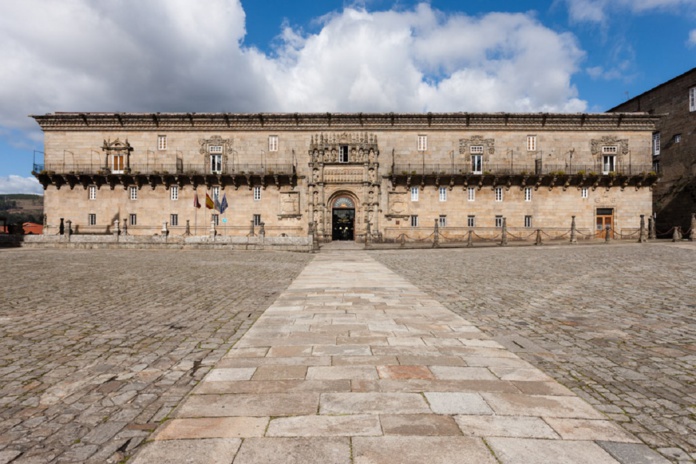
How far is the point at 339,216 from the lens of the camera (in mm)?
30922

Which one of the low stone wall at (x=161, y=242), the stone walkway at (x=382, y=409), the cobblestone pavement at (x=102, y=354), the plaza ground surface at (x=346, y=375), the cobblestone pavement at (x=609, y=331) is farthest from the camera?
the low stone wall at (x=161, y=242)

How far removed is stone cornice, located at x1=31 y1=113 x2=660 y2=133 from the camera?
98.7 feet

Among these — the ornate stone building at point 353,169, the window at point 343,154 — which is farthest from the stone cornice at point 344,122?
the window at point 343,154

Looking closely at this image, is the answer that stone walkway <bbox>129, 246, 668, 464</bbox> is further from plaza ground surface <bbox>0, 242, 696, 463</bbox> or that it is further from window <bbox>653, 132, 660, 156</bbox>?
window <bbox>653, 132, 660, 156</bbox>

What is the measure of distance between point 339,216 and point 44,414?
2825 centimetres

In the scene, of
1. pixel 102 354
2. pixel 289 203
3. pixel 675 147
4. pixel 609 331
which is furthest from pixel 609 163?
pixel 102 354

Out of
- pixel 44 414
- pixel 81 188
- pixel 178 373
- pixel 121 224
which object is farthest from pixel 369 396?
pixel 81 188

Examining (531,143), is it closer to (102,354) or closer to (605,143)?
(605,143)

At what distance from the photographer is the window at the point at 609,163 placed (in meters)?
30.4

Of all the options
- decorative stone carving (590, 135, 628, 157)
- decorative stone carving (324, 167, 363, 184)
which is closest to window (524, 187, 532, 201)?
decorative stone carving (590, 135, 628, 157)

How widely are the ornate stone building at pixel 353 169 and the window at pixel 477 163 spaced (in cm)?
11

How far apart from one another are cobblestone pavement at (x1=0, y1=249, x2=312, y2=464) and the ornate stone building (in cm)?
2152

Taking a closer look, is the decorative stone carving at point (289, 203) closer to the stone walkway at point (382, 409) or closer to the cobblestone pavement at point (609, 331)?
the cobblestone pavement at point (609, 331)

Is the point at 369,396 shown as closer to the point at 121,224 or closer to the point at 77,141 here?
the point at 121,224
